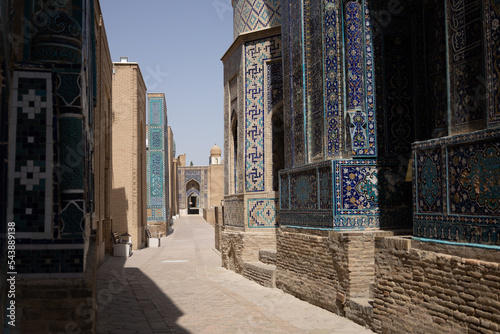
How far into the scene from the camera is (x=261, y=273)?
31.6 ft

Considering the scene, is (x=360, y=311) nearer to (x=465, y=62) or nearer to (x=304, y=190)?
(x=304, y=190)

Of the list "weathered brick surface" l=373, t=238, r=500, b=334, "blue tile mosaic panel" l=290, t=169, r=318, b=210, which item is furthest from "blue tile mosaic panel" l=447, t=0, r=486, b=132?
"blue tile mosaic panel" l=290, t=169, r=318, b=210

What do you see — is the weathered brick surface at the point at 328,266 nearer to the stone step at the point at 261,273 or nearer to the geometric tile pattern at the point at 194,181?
the stone step at the point at 261,273

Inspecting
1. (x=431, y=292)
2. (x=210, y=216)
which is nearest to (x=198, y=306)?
(x=431, y=292)

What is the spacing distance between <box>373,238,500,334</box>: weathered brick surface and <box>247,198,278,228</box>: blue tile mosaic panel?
209 inches

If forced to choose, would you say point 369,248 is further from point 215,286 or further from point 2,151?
point 2,151

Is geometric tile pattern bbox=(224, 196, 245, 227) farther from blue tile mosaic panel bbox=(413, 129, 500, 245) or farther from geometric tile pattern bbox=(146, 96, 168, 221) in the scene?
geometric tile pattern bbox=(146, 96, 168, 221)

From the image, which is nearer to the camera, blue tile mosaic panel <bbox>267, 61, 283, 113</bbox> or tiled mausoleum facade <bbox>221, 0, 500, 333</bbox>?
tiled mausoleum facade <bbox>221, 0, 500, 333</bbox>

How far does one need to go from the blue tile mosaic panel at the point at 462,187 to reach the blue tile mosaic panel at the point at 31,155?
3.37 m

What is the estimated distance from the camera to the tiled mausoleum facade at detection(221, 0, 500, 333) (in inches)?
174

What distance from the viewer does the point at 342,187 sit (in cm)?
677

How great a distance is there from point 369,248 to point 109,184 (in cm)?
1063

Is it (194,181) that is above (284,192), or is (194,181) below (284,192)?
above

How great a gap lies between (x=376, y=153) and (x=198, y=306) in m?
3.24
